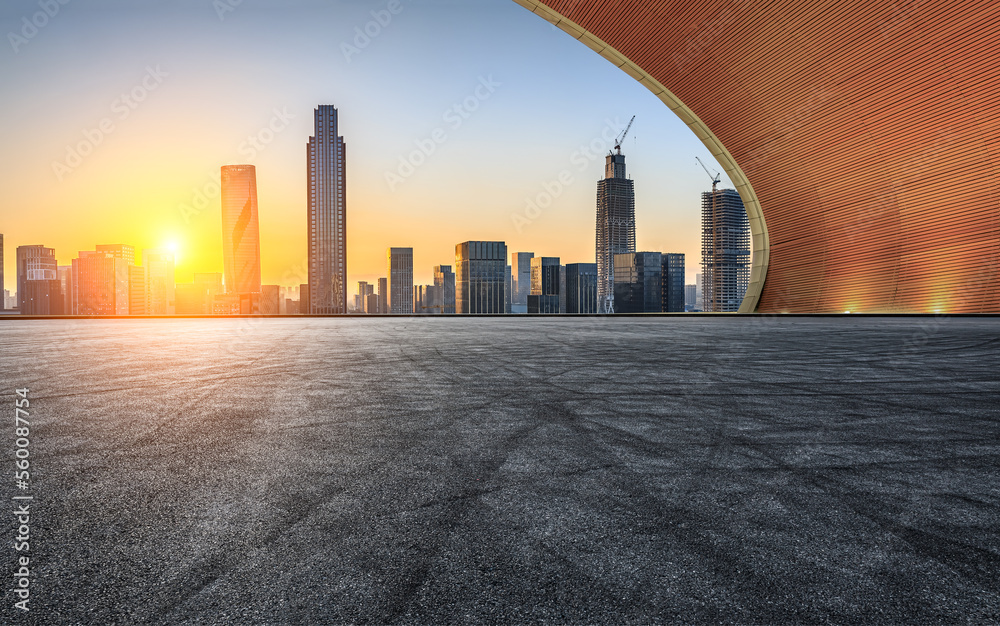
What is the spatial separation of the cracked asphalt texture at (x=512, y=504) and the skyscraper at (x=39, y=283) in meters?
91.5

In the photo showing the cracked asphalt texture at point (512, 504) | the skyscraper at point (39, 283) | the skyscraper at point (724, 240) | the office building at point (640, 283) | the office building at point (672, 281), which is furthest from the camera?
the office building at point (672, 281)

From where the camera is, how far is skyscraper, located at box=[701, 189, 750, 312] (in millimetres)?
133250

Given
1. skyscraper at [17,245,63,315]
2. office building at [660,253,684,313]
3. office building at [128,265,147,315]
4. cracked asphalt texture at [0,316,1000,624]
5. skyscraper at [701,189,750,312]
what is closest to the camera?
cracked asphalt texture at [0,316,1000,624]

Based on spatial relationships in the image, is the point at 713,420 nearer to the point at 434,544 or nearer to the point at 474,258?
the point at 434,544

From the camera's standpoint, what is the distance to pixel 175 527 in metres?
2.31

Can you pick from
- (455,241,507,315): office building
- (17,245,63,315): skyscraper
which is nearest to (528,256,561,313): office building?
(455,241,507,315): office building

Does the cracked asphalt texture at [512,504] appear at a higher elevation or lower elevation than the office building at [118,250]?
lower

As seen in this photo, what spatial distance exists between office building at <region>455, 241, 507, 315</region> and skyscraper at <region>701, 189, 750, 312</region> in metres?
63.3

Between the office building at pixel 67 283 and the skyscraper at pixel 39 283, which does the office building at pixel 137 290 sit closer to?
the skyscraper at pixel 39 283

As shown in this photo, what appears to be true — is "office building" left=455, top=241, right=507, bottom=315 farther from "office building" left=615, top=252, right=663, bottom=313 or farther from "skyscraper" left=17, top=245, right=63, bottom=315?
"skyscraper" left=17, top=245, right=63, bottom=315

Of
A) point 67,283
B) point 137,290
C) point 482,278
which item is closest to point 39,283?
point 67,283

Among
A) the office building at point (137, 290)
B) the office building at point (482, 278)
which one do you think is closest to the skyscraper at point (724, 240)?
the office building at point (482, 278)

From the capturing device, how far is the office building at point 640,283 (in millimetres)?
151750

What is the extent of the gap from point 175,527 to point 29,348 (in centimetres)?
1084
